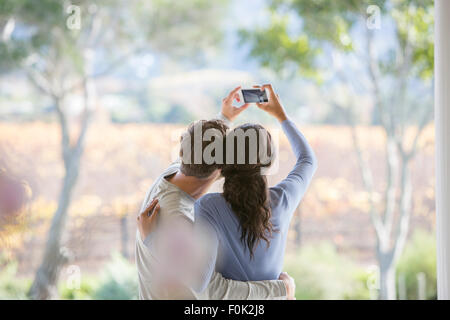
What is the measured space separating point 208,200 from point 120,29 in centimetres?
194

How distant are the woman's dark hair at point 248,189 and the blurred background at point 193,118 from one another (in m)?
1.30

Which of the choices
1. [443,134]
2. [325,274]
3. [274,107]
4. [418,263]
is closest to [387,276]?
[418,263]

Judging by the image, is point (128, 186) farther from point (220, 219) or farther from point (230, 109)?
point (220, 219)

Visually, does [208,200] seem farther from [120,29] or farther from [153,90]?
[120,29]

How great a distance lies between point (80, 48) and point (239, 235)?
2078 mm

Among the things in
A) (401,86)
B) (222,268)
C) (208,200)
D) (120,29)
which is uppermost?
(120,29)

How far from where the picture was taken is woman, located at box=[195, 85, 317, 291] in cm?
178

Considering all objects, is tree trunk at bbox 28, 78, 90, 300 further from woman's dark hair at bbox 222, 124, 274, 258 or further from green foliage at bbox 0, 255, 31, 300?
woman's dark hair at bbox 222, 124, 274, 258

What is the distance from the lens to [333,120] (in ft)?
10.6

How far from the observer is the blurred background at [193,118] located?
311cm

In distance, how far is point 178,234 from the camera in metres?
1.89

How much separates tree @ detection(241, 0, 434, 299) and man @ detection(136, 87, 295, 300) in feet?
4.84
